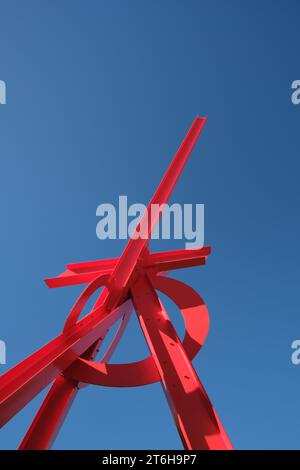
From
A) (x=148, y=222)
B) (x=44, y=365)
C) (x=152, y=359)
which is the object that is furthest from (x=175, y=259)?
(x=44, y=365)

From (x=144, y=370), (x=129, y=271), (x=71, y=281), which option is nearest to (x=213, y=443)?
(x=144, y=370)

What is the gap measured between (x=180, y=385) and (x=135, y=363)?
725 millimetres

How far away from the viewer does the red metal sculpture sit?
455 centimetres

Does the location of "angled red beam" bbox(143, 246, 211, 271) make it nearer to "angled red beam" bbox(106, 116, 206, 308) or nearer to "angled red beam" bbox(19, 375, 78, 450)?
"angled red beam" bbox(106, 116, 206, 308)

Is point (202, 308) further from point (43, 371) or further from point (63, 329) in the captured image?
point (43, 371)

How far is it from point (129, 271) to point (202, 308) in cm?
143

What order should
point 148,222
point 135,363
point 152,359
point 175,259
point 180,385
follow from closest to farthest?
point 180,385
point 135,363
point 152,359
point 148,222
point 175,259

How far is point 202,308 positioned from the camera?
651 cm

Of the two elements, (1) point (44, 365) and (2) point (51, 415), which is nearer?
(1) point (44, 365)

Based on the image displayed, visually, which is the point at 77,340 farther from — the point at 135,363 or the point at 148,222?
the point at 148,222

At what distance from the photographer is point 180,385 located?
4.92m

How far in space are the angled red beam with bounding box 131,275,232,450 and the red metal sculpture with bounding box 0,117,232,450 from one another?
10 mm

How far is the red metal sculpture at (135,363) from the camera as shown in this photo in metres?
4.55
